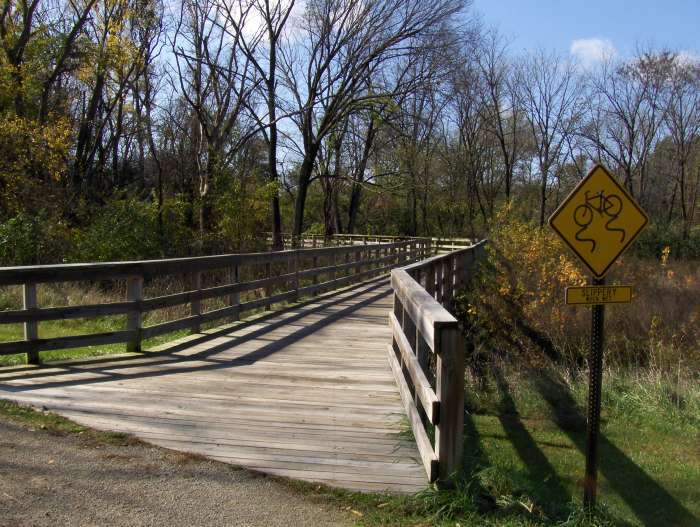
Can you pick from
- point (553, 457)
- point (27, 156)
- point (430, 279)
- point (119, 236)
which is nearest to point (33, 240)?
point (119, 236)

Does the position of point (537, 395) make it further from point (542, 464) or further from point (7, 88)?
point (7, 88)

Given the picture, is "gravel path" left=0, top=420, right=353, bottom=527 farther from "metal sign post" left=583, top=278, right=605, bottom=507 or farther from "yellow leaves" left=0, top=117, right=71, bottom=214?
"yellow leaves" left=0, top=117, right=71, bottom=214

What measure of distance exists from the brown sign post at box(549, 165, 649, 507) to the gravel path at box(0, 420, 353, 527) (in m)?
1.75

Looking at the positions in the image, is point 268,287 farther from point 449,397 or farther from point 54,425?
point 449,397

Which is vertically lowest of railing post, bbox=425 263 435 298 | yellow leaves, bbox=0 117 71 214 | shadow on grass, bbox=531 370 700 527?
shadow on grass, bbox=531 370 700 527

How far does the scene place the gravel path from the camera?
3.37 m

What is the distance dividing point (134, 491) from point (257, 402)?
1978 mm

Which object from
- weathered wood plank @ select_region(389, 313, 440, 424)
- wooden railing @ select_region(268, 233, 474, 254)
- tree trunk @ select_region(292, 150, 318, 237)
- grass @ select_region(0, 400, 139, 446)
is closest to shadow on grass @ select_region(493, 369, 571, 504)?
weathered wood plank @ select_region(389, 313, 440, 424)

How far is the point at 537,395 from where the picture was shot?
7824 mm

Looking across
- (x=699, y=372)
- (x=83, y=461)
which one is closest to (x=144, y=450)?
(x=83, y=461)

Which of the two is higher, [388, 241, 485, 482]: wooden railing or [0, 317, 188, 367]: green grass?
[388, 241, 485, 482]: wooden railing

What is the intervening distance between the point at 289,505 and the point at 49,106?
24.8 m

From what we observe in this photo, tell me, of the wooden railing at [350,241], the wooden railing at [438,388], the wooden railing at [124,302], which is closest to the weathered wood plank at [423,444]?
the wooden railing at [438,388]

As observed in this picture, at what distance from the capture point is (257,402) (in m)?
5.58
